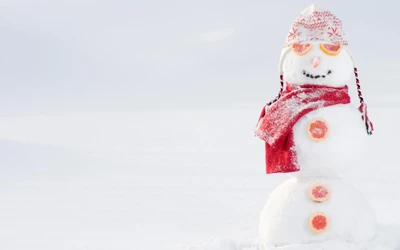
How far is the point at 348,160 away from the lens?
474 centimetres

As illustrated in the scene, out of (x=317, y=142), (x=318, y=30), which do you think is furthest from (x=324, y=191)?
(x=318, y=30)

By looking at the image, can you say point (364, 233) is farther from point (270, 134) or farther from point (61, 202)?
point (61, 202)

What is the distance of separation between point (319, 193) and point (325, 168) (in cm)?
20

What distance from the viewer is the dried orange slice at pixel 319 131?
463 cm

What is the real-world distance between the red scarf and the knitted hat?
33cm

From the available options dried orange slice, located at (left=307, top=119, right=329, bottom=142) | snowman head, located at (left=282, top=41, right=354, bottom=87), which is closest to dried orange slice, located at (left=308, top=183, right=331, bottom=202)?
dried orange slice, located at (left=307, top=119, right=329, bottom=142)

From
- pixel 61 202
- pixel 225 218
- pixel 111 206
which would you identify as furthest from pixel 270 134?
pixel 61 202

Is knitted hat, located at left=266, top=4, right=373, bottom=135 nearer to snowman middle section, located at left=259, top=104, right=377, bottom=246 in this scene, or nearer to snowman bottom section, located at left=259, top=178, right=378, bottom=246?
snowman middle section, located at left=259, top=104, right=377, bottom=246

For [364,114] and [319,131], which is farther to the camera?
[364,114]

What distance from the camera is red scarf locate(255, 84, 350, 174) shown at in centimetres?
470

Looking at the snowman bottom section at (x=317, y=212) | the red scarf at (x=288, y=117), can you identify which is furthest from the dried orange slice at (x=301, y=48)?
the snowman bottom section at (x=317, y=212)

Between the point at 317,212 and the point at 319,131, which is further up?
the point at 319,131

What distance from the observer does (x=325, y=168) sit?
4.73m

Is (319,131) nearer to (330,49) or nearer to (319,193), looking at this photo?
(319,193)
